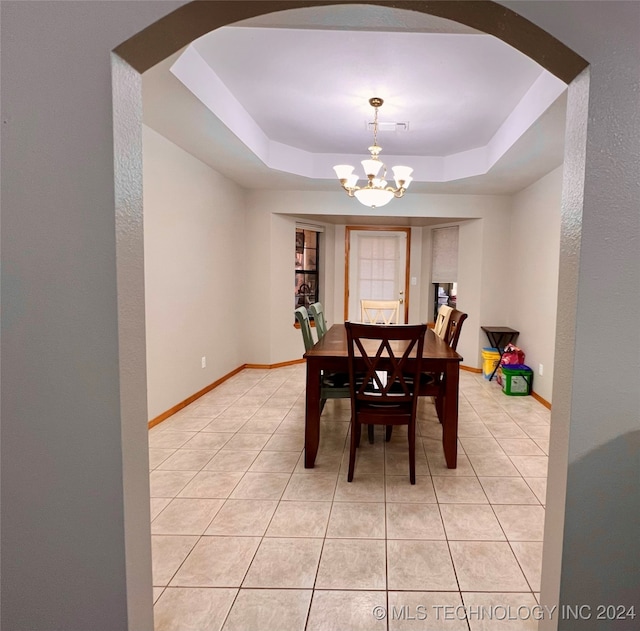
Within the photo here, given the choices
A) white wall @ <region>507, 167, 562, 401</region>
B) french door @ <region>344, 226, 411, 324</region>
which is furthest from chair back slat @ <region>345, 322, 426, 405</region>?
french door @ <region>344, 226, 411, 324</region>

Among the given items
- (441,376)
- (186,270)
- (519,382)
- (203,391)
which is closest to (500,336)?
(519,382)

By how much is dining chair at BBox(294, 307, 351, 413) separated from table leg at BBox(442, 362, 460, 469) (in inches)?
25.6

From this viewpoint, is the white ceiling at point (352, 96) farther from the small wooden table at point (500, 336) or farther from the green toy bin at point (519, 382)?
the green toy bin at point (519, 382)

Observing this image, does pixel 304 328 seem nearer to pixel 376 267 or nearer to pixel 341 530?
pixel 341 530

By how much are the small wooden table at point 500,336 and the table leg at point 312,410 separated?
3093mm

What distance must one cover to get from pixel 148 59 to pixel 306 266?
4982 millimetres

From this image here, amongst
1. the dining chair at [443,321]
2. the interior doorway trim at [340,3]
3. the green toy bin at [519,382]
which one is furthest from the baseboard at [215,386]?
the interior doorway trim at [340,3]

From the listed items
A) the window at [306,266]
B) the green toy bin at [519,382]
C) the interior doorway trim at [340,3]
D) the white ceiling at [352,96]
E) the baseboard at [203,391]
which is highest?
the white ceiling at [352,96]

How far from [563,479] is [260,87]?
3021 mm

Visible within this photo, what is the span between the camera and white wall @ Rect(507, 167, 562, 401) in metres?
3.91

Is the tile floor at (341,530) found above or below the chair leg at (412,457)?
below

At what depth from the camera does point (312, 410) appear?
262 cm

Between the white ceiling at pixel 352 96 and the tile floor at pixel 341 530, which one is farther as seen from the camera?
the white ceiling at pixel 352 96

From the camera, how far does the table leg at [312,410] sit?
2.61 meters
